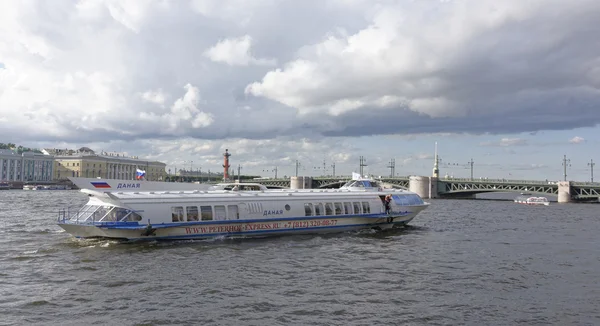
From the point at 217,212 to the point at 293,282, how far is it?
432 inches

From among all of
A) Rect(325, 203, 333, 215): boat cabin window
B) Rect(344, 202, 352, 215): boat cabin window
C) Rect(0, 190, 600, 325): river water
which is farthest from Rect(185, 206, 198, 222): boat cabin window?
Rect(344, 202, 352, 215): boat cabin window

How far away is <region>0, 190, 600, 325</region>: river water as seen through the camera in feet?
48.3

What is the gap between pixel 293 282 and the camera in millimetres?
18781

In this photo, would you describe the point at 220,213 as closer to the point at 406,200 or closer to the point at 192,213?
the point at 192,213

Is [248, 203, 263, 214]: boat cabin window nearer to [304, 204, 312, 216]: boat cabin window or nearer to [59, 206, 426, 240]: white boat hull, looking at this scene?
[59, 206, 426, 240]: white boat hull

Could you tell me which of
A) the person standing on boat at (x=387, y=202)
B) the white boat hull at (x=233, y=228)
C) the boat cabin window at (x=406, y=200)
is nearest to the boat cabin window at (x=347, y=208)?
the white boat hull at (x=233, y=228)

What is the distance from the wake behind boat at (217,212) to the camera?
25.6m

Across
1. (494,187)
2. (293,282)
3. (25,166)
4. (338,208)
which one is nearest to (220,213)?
(338,208)

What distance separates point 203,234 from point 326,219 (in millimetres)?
8825

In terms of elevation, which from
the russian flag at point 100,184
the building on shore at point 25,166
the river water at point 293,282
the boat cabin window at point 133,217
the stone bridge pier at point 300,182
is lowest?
the river water at point 293,282

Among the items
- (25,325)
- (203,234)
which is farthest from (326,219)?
(25,325)

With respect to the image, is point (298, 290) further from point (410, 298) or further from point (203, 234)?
point (203, 234)

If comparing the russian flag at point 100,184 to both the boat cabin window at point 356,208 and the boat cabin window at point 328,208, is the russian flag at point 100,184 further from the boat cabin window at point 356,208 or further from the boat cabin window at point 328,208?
the boat cabin window at point 356,208

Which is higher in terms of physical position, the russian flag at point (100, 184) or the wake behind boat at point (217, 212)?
the russian flag at point (100, 184)
